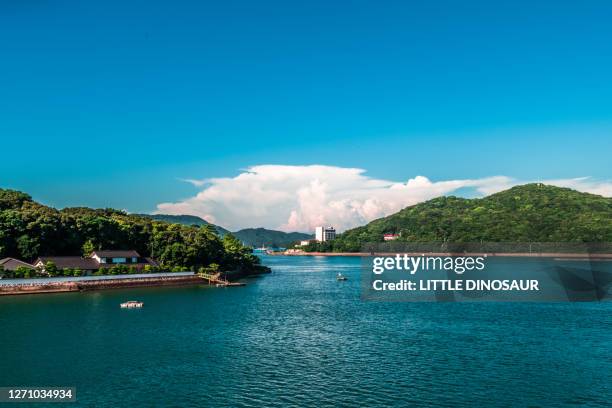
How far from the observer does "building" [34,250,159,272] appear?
93688 mm

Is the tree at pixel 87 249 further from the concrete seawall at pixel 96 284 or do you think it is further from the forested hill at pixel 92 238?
the concrete seawall at pixel 96 284

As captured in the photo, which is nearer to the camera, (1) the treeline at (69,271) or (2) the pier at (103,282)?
(2) the pier at (103,282)

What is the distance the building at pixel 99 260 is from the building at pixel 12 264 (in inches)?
77.5

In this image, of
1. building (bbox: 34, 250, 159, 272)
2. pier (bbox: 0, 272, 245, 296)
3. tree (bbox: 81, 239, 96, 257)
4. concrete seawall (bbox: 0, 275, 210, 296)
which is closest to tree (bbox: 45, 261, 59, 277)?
building (bbox: 34, 250, 159, 272)

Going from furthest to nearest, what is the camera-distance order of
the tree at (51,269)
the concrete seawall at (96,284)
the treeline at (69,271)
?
the tree at (51,269), the treeline at (69,271), the concrete seawall at (96,284)

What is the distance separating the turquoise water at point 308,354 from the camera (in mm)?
32688

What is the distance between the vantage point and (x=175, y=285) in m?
101

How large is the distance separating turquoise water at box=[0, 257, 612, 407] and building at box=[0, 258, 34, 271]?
1700 cm

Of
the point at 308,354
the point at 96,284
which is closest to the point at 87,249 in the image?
the point at 96,284

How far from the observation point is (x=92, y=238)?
107625 millimetres

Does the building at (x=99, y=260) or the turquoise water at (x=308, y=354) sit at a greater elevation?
the building at (x=99, y=260)

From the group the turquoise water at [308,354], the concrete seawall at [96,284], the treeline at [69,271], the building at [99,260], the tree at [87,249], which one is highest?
the tree at [87,249]

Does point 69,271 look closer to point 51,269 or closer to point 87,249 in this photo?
point 51,269

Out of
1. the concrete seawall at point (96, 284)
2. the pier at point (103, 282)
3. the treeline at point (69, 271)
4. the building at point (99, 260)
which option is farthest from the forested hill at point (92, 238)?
the concrete seawall at point (96, 284)
